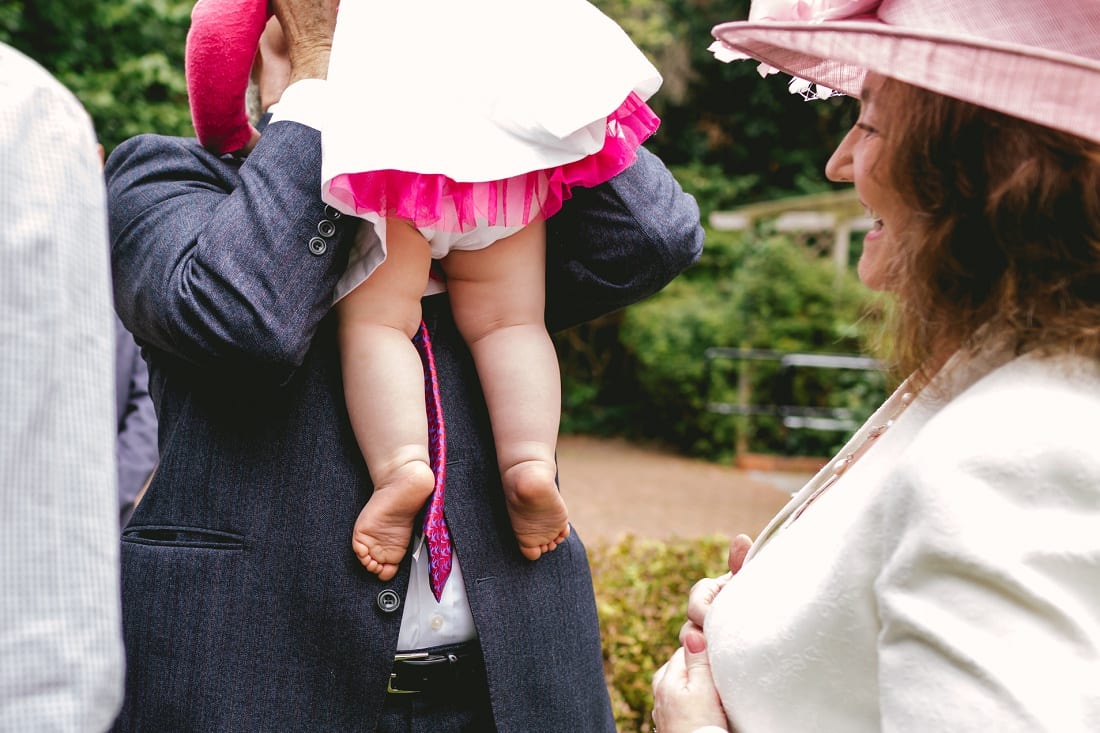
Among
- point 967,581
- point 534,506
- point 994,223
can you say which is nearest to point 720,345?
point 534,506

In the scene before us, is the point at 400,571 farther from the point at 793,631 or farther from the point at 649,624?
the point at 649,624

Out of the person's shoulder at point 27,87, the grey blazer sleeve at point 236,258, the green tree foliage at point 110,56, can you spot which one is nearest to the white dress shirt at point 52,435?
the person's shoulder at point 27,87

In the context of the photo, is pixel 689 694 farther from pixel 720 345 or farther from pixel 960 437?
pixel 720 345

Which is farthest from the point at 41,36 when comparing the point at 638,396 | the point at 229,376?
the point at 638,396

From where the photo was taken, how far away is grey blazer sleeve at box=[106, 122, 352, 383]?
4.22ft

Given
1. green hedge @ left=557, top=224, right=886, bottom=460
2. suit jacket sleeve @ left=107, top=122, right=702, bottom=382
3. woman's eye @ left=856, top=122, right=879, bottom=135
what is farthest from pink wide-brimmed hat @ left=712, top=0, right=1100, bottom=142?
green hedge @ left=557, top=224, right=886, bottom=460

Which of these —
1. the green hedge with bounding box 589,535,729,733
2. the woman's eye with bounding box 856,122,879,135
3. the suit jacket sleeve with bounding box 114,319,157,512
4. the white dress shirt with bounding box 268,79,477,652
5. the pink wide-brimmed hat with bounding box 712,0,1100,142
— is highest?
the pink wide-brimmed hat with bounding box 712,0,1100,142

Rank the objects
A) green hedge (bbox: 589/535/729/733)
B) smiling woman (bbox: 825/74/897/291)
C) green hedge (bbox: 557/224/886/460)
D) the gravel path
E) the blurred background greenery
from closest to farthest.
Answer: smiling woman (bbox: 825/74/897/291) → green hedge (bbox: 589/535/729/733) → the blurred background greenery → the gravel path → green hedge (bbox: 557/224/886/460)

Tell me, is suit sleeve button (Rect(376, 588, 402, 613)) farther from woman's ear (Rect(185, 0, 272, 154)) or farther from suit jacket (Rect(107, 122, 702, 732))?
woman's ear (Rect(185, 0, 272, 154))

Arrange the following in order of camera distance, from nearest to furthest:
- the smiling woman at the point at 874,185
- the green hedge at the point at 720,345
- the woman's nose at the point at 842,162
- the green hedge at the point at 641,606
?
1. the smiling woman at the point at 874,185
2. the woman's nose at the point at 842,162
3. the green hedge at the point at 641,606
4. the green hedge at the point at 720,345

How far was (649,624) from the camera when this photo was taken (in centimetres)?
376

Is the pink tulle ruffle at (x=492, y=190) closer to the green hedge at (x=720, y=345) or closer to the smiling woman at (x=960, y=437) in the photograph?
the smiling woman at (x=960, y=437)

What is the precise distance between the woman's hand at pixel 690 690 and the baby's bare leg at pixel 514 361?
0.97 feet

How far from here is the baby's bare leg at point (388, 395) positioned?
53.7 inches
